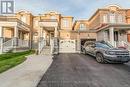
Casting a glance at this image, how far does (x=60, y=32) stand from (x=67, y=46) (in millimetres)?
3534

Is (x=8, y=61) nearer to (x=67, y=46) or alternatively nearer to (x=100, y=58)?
(x=100, y=58)

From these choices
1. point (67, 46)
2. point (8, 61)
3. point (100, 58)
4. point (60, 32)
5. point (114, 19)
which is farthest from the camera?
point (114, 19)

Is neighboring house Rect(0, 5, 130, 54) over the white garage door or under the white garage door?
over

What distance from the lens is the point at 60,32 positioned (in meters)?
29.2

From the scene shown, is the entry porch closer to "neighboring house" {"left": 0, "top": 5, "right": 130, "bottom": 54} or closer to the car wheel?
"neighboring house" {"left": 0, "top": 5, "right": 130, "bottom": 54}

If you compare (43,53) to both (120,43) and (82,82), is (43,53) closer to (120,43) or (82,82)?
(120,43)

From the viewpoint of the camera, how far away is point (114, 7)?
30.5 meters

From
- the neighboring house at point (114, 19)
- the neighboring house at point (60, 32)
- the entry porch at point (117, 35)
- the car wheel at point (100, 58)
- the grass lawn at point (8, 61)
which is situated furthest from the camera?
the neighboring house at point (114, 19)

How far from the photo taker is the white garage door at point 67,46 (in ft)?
88.1

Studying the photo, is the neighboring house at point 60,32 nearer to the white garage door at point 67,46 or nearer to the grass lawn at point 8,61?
the white garage door at point 67,46

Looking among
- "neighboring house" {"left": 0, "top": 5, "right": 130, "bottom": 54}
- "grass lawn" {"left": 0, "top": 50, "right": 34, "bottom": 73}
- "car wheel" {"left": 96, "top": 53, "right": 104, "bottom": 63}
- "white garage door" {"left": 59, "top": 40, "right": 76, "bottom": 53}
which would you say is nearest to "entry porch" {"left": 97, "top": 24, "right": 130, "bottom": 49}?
"neighboring house" {"left": 0, "top": 5, "right": 130, "bottom": 54}

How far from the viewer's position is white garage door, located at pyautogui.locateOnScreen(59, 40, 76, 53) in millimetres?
26844

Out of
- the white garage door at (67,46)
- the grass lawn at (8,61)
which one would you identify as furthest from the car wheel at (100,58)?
the white garage door at (67,46)

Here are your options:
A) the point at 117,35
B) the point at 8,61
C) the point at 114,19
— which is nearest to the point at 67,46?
the point at 117,35
